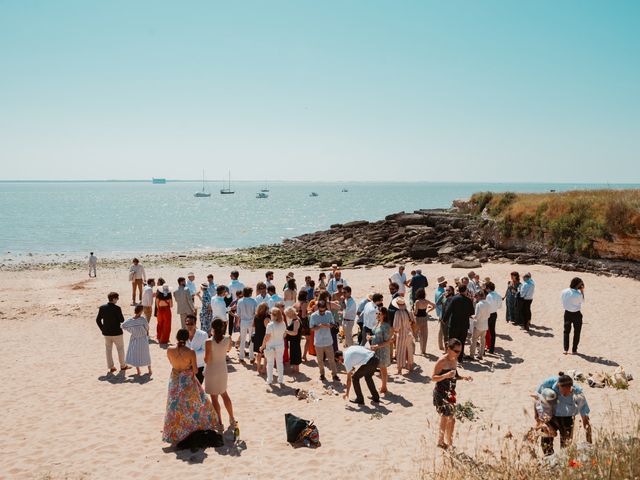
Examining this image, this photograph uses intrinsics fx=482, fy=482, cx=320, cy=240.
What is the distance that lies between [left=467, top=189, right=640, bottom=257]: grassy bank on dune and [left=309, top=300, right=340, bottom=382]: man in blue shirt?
18.7 metres

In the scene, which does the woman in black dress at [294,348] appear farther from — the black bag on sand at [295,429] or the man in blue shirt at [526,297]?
the man in blue shirt at [526,297]

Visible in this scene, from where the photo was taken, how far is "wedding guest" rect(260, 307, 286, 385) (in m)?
9.61

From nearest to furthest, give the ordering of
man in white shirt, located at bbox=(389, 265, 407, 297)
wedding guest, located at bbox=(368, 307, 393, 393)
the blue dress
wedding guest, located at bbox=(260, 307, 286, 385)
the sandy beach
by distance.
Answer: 1. the sandy beach
2. wedding guest, located at bbox=(368, 307, 393, 393)
3. wedding guest, located at bbox=(260, 307, 286, 385)
4. the blue dress
5. man in white shirt, located at bbox=(389, 265, 407, 297)

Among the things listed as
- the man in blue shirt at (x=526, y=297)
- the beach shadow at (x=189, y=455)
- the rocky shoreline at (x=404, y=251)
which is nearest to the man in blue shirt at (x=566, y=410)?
the beach shadow at (x=189, y=455)

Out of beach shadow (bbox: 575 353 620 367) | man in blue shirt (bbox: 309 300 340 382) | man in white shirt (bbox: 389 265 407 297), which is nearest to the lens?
man in blue shirt (bbox: 309 300 340 382)

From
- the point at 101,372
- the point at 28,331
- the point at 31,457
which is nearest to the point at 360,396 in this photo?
the point at 31,457

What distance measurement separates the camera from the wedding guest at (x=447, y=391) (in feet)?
23.0

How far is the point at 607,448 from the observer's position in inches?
210

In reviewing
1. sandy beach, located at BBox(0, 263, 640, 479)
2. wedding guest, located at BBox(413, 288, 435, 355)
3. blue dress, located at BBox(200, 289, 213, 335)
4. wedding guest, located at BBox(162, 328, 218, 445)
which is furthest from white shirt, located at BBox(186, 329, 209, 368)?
wedding guest, located at BBox(413, 288, 435, 355)

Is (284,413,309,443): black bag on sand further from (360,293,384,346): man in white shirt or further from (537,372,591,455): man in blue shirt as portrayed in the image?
(360,293,384,346): man in white shirt

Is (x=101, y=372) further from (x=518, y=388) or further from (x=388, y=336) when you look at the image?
(x=518, y=388)

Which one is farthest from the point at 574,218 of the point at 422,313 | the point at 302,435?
the point at 302,435

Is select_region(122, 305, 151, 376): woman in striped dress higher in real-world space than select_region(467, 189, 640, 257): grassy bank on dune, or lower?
lower

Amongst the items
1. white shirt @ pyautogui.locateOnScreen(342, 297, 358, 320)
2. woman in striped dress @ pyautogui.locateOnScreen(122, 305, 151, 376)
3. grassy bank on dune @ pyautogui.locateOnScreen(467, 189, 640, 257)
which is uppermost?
grassy bank on dune @ pyautogui.locateOnScreen(467, 189, 640, 257)
